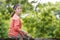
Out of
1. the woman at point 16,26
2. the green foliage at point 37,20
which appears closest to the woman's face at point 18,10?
the woman at point 16,26

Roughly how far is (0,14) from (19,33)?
1.51 ft

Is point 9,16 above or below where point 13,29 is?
above

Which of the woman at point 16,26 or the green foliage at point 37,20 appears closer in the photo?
the woman at point 16,26

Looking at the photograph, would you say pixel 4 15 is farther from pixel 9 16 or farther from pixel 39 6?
pixel 39 6

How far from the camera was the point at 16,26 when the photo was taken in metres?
3.80

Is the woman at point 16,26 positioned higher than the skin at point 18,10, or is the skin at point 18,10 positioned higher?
the skin at point 18,10

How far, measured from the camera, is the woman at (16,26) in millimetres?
3796

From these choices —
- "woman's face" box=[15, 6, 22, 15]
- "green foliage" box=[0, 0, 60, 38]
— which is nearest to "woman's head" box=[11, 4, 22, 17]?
"woman's face" box=[15, 6, 22, 15]

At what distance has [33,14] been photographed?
4.03 meters

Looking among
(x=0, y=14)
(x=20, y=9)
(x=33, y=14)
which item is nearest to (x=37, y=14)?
(x=33, y=14)

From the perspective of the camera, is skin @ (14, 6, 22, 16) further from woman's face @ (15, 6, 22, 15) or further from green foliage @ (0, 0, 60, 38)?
green foliage @ (0, 0, 60, 38)

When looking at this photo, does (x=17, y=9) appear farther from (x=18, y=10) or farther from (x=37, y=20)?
(x=37, y=20)

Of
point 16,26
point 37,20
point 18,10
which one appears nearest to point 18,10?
point 18,10

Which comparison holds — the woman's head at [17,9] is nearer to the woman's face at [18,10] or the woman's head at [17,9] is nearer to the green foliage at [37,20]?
the woman's face at [18,10]
